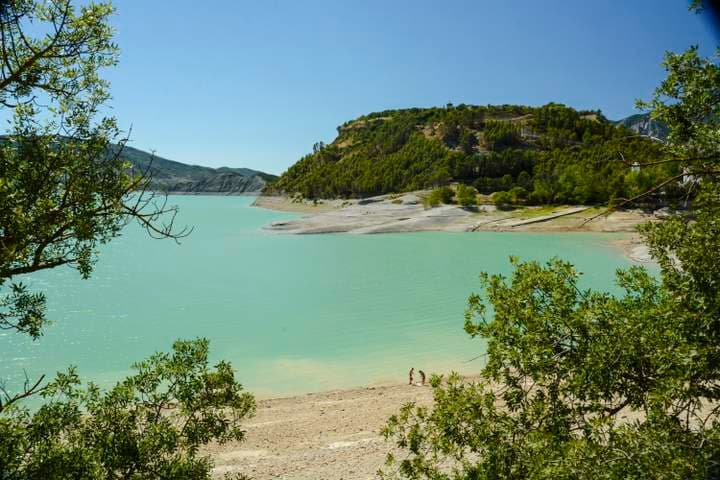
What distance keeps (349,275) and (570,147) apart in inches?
4025

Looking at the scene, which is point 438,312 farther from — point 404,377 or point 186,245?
point 186,245

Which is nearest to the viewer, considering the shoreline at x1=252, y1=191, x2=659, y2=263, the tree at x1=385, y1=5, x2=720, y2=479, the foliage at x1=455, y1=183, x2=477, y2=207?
the tree at x1=385, y1=5, x2=720, y2=479

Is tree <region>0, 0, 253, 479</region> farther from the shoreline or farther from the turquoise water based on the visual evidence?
the shoreline

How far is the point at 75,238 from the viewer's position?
5754 millimetres

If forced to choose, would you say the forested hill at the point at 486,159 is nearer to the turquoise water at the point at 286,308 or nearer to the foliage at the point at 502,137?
the foliage at the point at 502,137

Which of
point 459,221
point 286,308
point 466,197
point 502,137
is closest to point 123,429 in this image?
A: point 286,308

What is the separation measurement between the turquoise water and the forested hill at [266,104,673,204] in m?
31.2

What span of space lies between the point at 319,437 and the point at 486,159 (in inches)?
4225

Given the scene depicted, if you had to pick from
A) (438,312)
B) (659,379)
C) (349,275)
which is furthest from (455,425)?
(349,275)

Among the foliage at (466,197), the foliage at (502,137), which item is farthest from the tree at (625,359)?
the foliage at (502,137)

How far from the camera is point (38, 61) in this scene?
5.73m

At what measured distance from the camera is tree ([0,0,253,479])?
5043 millimetres

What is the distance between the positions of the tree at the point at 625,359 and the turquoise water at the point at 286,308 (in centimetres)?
1334

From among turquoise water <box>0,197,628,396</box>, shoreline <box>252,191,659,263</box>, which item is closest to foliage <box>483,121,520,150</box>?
shoreline <box>252,191,659,263</box>
